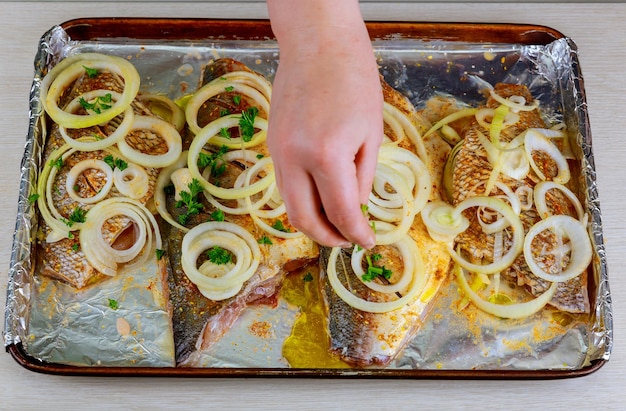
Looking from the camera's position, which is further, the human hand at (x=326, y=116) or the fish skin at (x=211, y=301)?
the fish skin at (x=211, y=301)

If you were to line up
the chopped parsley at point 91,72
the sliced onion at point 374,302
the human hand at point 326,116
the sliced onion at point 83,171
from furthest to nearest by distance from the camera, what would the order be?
the chopped parsley at point 91,72 < the sliced onion at point 83,171 < the sliced onion at point 374,302 < the human hand at point 326,116

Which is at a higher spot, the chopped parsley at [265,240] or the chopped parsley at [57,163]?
the chopped parsley at [57,163]

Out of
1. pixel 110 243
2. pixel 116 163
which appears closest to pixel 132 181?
pixel 116 163

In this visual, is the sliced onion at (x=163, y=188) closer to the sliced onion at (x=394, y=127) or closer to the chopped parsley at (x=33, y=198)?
the chopped parsley at (x=33, y=198)

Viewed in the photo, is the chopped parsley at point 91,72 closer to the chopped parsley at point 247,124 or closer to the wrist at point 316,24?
the chopped parsley at point 247,124

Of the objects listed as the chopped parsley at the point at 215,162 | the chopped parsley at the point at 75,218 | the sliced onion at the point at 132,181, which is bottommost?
the chopped parsley at the point at 75,218

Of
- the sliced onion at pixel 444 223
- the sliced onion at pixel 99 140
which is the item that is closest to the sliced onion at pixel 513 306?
the sliced onion at pixel 444 223

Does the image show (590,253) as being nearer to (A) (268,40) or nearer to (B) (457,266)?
(B) (457,266)

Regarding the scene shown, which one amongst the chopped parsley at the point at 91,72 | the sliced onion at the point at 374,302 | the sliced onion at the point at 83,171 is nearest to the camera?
the sliced onion at the point at 374,302
